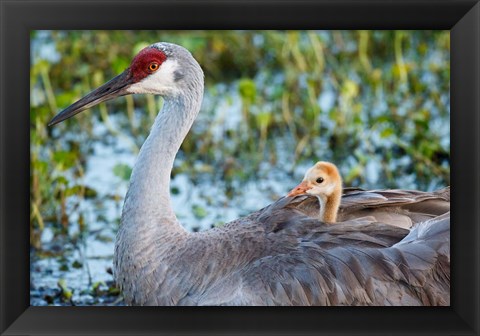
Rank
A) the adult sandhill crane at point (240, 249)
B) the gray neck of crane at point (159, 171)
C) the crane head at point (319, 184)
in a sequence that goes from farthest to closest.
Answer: the crane head at point (319, 184) → the gray neck of crane at point (159, 171) → the adult sandhill crane at point (240, 249)

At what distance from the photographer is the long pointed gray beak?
4.30m

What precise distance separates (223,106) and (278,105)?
0.33m

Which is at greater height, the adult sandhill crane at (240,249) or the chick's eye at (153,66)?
the chick's eye at (153,66)

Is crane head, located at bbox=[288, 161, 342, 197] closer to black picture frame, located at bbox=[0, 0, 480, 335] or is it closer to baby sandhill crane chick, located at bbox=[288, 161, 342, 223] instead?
baby sandhill crane chick, located at bbox=[288, 161, 342, 223]

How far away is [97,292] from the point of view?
4809mm

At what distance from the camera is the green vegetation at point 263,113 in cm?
590

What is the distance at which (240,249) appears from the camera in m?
4.17

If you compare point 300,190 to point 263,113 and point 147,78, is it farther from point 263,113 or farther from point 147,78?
point 263,113

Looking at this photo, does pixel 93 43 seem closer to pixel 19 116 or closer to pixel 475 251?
pixel 19 116

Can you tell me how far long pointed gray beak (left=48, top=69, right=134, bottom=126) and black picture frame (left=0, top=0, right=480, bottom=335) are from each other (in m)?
0.39

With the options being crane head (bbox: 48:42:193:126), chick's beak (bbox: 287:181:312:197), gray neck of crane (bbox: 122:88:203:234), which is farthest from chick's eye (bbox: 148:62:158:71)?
chick's beak (bbox: 287:181:312:197)
